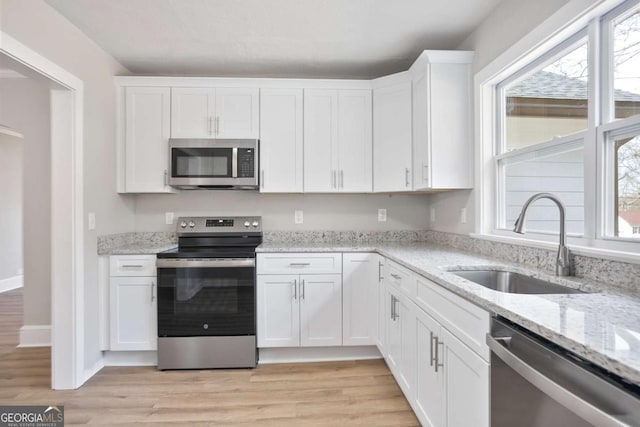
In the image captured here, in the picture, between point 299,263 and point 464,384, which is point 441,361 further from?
point 299,263

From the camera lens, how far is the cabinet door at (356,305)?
2506 millimetres

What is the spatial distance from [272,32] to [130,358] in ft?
9.17

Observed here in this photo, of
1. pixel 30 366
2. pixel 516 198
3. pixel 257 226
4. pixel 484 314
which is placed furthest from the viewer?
pixel 257 226

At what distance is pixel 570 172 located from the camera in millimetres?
1585

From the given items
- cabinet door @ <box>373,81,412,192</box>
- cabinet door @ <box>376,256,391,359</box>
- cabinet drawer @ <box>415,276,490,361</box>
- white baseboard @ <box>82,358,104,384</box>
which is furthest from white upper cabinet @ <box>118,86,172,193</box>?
cabinet drawer @ <box>415,276,490,361</box>

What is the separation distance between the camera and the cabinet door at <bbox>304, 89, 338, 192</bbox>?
2.75 m

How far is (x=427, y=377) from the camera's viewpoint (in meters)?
1.56

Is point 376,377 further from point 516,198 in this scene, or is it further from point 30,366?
point 30,366

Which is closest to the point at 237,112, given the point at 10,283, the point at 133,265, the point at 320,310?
the point at 133,265

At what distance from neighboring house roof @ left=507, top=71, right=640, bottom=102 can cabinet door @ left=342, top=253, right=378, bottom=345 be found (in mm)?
1514

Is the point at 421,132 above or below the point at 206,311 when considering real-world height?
above

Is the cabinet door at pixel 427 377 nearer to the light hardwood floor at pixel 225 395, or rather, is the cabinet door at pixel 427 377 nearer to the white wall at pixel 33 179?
the light hardwood floor at pixel 225 395

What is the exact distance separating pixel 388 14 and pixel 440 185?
1228 millimetres

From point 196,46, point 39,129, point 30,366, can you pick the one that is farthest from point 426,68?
point 30,366
